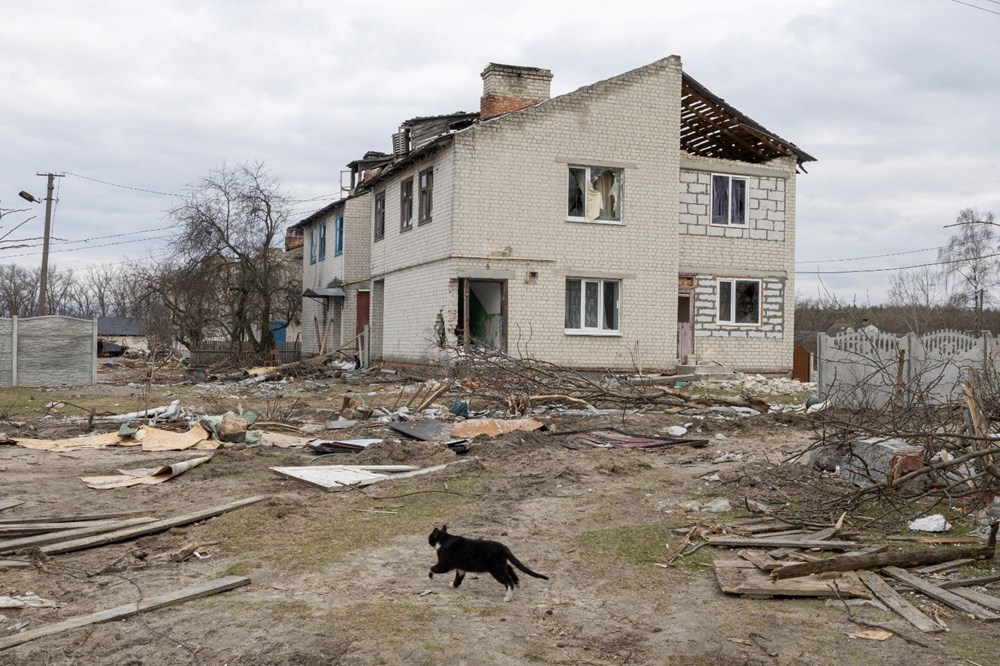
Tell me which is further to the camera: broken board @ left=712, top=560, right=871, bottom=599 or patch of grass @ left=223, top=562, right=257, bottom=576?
patch of grass @ left=223, top=562, right=257, bottom=576

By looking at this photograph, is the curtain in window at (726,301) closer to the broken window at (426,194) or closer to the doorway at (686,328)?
the doorway at (686,328)

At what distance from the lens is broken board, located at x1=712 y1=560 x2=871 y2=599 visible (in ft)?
18.9

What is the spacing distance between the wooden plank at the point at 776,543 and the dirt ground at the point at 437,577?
0.25 meters

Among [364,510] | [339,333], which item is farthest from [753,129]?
[364,510]

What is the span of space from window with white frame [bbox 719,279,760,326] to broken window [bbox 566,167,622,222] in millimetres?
3763

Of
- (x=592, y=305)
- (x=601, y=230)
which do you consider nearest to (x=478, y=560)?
(x=592, y=305)

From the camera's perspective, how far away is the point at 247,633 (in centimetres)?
508

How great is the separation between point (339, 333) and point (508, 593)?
27.1 metres

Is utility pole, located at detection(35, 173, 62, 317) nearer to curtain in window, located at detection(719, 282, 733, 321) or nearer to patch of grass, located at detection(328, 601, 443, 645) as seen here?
curtain in window, located at detection(719, 282, 733, 321)

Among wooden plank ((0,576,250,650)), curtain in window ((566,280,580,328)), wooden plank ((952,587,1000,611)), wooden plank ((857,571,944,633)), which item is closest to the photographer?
wooden plank ((0,576,250,650))

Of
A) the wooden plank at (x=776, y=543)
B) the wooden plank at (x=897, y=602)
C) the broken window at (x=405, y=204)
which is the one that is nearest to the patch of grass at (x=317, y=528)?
the wooden plank at (x=776, y=543)

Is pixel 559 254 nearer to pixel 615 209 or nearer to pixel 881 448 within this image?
pixel 615 209

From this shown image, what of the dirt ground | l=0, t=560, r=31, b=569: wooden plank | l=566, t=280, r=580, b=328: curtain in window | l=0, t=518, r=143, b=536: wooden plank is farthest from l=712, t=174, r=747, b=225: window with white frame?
l=0, t=560, r=31, b=569: wooden plank

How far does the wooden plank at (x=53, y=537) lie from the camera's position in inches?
269
